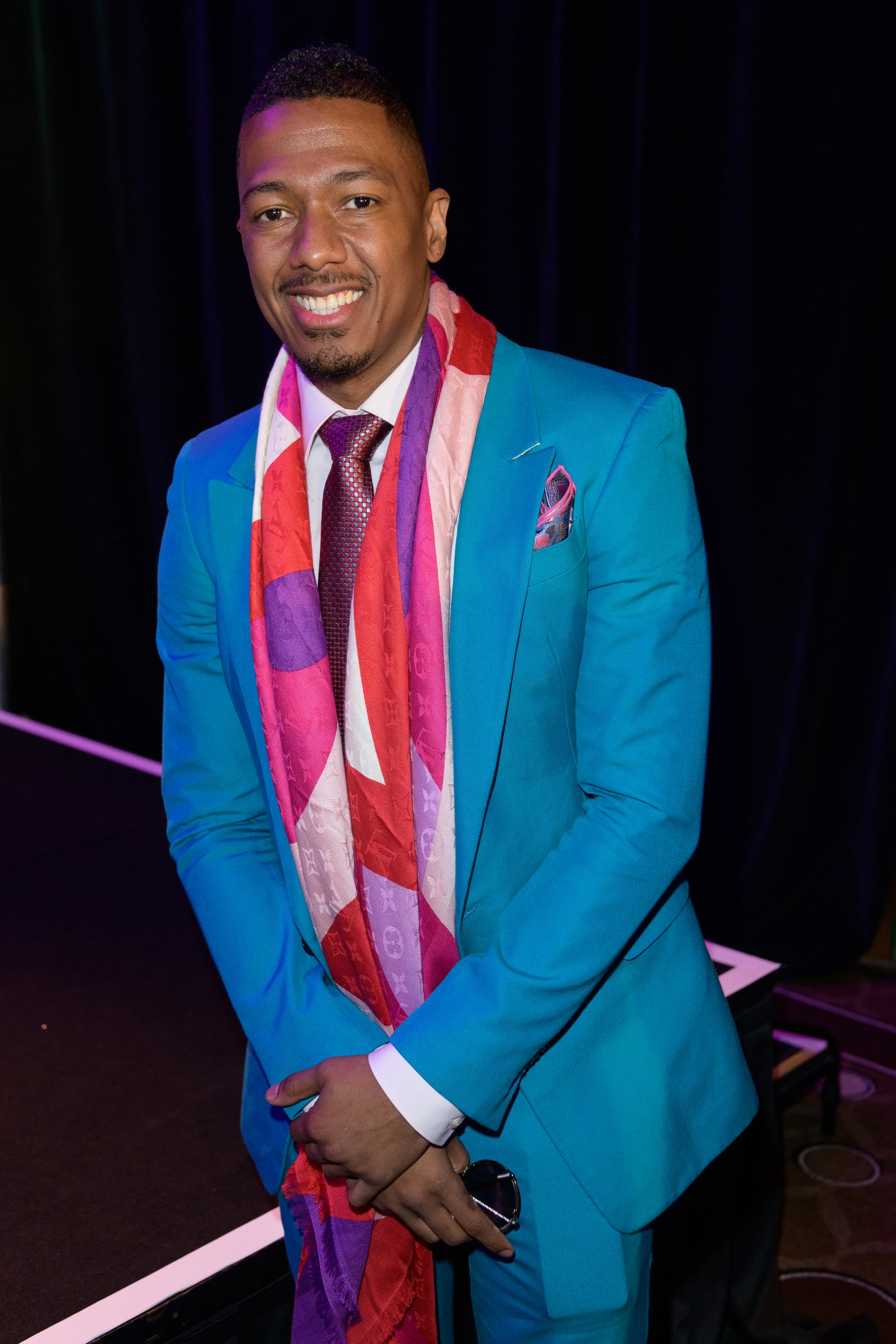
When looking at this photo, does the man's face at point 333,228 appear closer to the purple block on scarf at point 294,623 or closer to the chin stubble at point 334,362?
the chin stubble at point 334,362

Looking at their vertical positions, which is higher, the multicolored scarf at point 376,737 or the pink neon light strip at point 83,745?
the multicolored scarf at point 376,737

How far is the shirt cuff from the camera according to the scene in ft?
3.12

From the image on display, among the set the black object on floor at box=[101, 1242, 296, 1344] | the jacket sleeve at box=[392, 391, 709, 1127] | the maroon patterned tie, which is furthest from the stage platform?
the maroon patterned tie

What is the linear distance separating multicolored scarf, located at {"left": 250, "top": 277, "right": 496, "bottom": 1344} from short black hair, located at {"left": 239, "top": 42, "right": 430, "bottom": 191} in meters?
0.15

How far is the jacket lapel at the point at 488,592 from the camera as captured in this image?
3.20ft

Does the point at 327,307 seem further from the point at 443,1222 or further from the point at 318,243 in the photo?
the point at 443,1222

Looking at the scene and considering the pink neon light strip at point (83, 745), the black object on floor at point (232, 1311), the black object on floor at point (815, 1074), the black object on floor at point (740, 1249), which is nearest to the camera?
the black object on floor at point (232, 1311)

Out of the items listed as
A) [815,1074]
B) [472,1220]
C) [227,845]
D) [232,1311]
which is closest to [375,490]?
[227,845]

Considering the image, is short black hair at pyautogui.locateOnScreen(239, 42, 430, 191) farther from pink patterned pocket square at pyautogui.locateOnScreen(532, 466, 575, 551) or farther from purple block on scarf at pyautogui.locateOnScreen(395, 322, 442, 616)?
pink patterned pocket square at pyautogui.locateOnScreen(532, 466, 575, 551)

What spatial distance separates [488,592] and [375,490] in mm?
152

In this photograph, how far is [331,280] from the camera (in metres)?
1.02

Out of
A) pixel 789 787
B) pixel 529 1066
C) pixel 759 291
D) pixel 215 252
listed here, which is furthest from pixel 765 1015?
pixel 215 252

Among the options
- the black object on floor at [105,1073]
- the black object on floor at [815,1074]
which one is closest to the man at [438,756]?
the black object on floor at [105,1073]

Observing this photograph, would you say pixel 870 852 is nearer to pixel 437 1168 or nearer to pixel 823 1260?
pixel 823 1260
